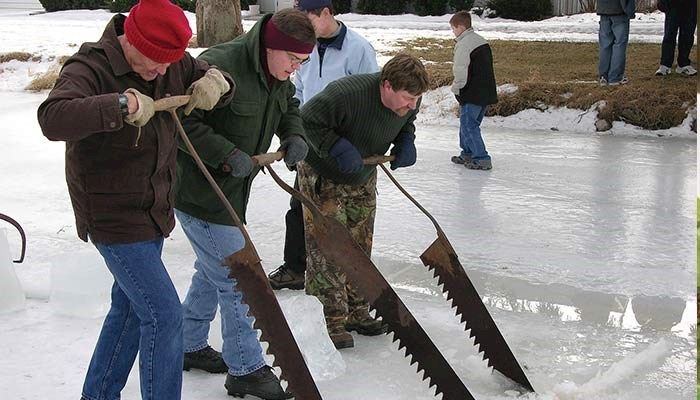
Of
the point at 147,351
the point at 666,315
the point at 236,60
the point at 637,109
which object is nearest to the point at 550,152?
the point at 637,109

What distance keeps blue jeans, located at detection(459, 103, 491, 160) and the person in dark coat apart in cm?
446

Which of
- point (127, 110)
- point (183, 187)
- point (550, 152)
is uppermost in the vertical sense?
point (127, 110)

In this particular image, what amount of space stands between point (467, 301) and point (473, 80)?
4.68 meters

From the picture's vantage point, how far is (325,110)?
158 inches

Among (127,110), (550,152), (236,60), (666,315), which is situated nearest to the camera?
(127,110)

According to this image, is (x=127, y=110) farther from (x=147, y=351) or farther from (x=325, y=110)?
(x=325, y=110)

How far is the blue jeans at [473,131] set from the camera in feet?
27.2

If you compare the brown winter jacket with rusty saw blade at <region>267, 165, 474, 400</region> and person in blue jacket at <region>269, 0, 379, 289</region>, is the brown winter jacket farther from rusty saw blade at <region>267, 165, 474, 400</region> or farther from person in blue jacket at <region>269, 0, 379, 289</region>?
person in blue jacket at <region>269, 0, 379, 289</region>

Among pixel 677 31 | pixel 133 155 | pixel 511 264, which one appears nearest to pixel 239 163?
pixel 133 155

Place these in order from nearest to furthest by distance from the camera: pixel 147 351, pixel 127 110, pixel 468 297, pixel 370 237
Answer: pixel 127 110 < pixel 147 351 < pixel 468 297 < pixel 370 237

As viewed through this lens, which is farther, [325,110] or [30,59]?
[30,59]

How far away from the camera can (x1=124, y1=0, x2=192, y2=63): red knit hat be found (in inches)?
111

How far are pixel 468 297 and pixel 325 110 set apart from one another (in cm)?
102

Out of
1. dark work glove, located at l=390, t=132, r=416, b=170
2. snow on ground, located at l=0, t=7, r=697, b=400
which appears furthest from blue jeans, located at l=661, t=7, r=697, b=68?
dark work glove, located at l=390, t=132, r=416, b=170
